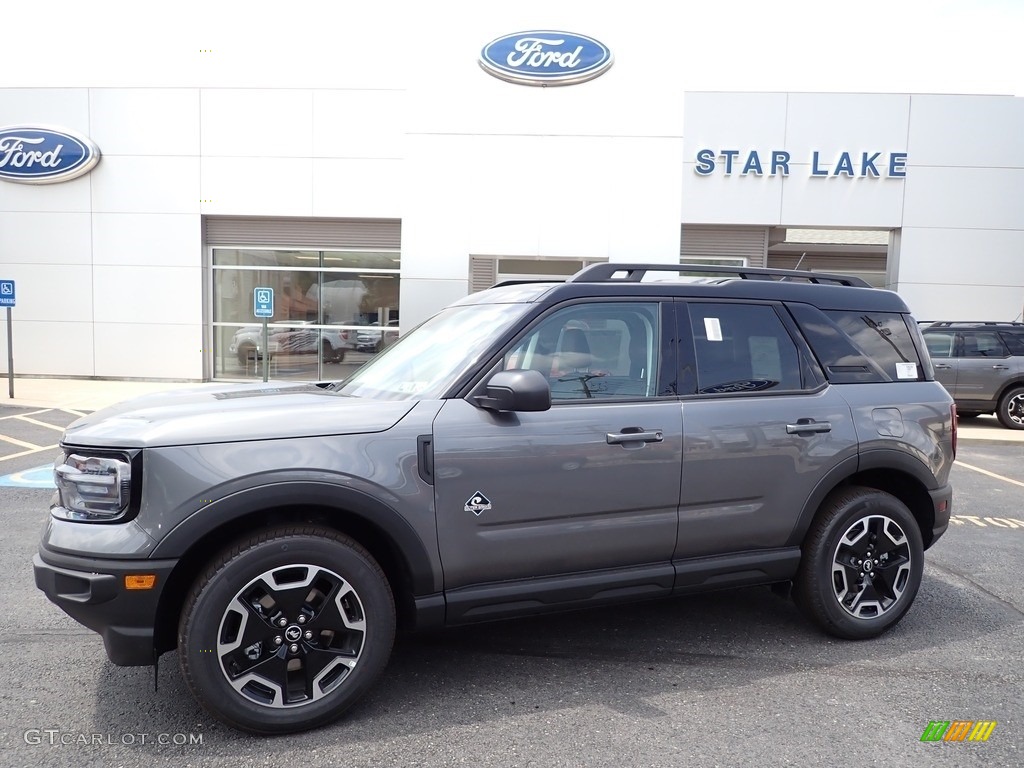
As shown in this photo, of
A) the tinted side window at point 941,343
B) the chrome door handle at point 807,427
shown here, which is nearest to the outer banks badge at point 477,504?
the chrome door handle at point 807,427

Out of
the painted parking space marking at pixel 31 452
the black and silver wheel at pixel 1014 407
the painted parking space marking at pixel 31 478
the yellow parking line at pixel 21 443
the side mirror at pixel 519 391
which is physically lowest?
the yellow parking line at pixel 21 443

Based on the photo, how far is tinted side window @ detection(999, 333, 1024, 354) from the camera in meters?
12.7

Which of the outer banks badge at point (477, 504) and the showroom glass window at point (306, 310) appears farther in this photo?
the showroom glass window at point (306, 310)

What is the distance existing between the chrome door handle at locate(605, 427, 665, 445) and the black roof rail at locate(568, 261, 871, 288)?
2.55 ft

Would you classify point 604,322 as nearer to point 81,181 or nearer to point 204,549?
point 204,549

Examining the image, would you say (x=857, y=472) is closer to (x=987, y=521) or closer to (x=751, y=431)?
(x=751, y=431)

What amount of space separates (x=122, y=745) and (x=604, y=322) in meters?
2.65

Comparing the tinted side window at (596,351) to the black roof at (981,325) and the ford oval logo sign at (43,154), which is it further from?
the ford oval logo sign at (43,154)

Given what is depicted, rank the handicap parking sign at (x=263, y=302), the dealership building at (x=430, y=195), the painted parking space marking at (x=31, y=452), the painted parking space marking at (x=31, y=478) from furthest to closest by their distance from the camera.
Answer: the dealership building at (x=430, y=195), the handicap parking sign at (x=263, y=302), the painted parking space marking at (x=31, y=452), the painted parking space marking at (x=31, y=478)

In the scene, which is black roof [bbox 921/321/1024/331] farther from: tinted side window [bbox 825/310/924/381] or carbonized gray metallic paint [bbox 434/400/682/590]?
carbonized gray metallic paint [bbox 434/400/682/590]

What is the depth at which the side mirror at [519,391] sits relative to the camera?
9.83ft

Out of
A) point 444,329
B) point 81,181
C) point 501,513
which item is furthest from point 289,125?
point 501,513

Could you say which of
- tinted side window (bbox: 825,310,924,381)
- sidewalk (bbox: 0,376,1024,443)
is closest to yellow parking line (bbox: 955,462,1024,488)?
sidewalk (bbox: 0,376,1024,443)

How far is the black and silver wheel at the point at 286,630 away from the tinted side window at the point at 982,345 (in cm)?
1302
